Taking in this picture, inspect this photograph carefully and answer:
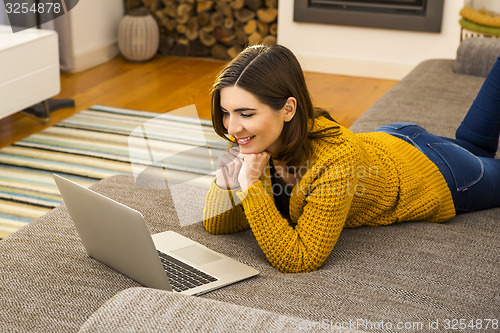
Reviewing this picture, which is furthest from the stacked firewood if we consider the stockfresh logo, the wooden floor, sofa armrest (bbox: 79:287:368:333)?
sofa armrest (bbox: 79:287:368:333)

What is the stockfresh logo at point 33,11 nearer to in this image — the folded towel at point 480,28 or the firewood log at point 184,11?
the firewood log at point 184,11

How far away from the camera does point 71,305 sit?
1.19 m

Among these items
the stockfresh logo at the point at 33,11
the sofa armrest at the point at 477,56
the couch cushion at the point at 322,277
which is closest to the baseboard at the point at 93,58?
the stockfresh logo at the point at 33,11

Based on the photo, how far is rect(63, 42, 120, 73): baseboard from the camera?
4.52 metres

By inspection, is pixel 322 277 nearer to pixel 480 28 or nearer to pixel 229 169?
pixel 229 169

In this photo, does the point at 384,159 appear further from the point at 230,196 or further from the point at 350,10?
the point at 350,10

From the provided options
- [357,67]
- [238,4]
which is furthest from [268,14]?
[357,67]

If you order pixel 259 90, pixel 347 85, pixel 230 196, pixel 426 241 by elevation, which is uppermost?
pixel 259 90

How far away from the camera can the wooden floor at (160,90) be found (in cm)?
369

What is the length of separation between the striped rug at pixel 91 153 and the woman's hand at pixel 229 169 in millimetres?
62

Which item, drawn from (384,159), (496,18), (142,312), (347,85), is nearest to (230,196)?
(384,159)

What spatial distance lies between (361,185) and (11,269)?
0.81 metres

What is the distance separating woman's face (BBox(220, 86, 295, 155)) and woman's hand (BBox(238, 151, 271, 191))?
0.07 ft

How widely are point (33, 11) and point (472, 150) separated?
10.0 feet
